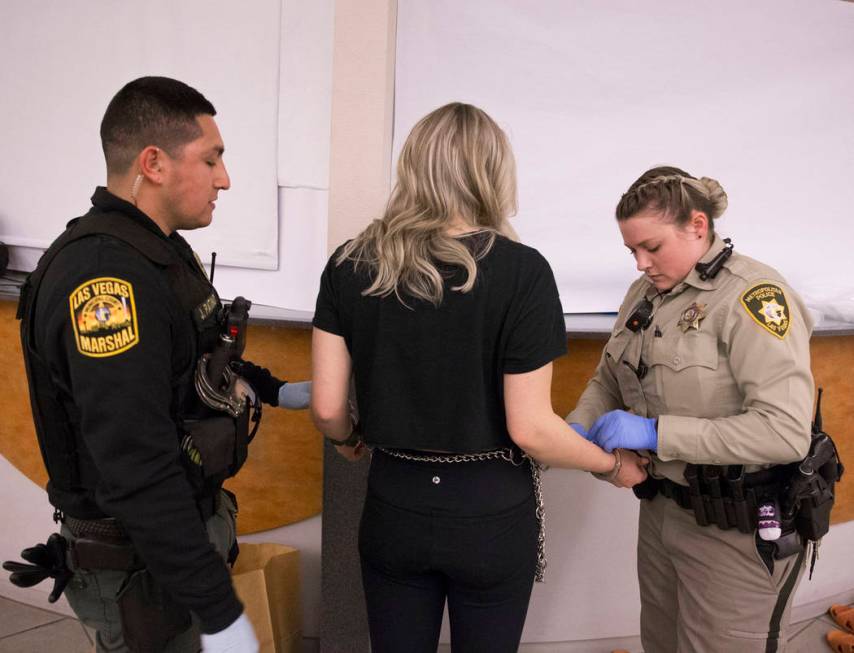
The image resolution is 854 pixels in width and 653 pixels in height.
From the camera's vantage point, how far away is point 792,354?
123cm

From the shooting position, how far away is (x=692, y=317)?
1349 mm

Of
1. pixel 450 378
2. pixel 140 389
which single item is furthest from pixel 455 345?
pixel 140 389

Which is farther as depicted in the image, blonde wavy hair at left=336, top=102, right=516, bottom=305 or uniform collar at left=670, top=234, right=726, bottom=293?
uniform collar at left=670, top=234, right=726, bottom=293

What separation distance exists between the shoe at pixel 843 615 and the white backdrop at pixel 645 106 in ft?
3.61

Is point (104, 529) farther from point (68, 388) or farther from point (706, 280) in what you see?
point (706, 280)

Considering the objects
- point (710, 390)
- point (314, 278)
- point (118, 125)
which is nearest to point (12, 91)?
point (314, 278)

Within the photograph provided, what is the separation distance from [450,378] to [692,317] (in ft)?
1.85

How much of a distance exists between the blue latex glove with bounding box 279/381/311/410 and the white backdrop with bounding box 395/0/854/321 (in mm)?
828

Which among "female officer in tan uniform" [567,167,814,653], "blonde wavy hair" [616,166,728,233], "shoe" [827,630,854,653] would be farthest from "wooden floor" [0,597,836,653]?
"blonde wavy hair" [616,166,728,233]

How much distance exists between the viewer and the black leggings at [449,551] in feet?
3.78

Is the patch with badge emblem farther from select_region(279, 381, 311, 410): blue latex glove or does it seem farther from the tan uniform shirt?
select_region(279, 381, 311, 410): blue latex glove

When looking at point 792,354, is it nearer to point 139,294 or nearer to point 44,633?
point 139,294

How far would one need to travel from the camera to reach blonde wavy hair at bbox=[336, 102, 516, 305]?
1.08m

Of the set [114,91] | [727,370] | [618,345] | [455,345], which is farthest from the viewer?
[114,91]
